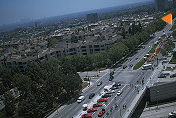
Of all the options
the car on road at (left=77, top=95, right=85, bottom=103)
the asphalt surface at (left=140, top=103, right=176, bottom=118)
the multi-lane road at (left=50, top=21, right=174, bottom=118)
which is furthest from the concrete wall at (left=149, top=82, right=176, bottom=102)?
the car on road at (left=77, top=95, right=85, bottom=103)

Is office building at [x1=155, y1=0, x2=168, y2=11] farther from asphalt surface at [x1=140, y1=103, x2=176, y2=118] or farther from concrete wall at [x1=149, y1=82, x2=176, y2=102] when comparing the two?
asphalt surface at [x1=140, y1=103, x2=176, y2=118]

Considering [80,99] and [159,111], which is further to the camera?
[80,99]

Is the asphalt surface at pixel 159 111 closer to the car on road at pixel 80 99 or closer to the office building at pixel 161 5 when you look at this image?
the car on road at pixel 80 99

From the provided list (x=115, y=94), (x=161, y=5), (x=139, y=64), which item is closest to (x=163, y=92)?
(x=115, y=94)

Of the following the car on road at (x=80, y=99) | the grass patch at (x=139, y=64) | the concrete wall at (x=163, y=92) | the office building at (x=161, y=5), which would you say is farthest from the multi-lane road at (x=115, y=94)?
the office building at (x=161, y=5)

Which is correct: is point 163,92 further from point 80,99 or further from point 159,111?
point 80,99

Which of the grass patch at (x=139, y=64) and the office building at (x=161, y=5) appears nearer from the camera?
the grass patch at (x=139, y=64)

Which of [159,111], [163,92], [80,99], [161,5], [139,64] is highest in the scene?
[161,5]

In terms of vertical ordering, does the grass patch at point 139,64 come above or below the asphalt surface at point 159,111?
above
